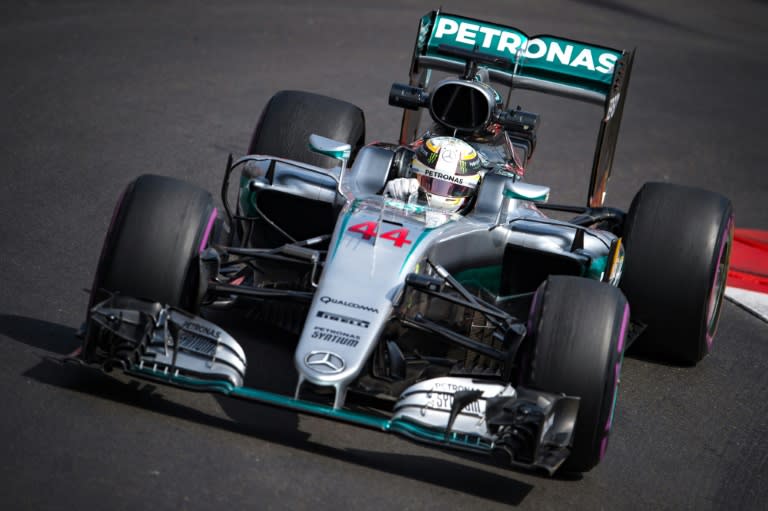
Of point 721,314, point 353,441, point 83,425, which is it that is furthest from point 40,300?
point 721,314

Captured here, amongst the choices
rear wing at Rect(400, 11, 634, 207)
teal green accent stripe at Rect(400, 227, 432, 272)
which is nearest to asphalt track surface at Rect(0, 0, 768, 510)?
teal green accent stripe at Rect(400, 227, 432, 272)

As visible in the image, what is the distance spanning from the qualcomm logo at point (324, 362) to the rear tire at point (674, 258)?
2.44m

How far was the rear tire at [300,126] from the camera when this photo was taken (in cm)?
797

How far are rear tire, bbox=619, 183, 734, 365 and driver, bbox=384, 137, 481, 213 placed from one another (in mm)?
1066

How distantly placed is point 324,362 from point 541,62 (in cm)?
391

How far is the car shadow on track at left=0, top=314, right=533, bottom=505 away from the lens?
5.54m

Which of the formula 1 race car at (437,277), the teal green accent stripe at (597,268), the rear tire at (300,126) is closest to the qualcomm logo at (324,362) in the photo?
the formula 1 race car at (437,277)

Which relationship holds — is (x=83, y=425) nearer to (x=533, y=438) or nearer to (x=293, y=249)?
(x=293, y=249)

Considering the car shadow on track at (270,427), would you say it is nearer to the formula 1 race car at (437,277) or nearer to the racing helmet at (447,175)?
the formula 1 race car at (437,277)

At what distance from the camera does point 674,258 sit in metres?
7.15

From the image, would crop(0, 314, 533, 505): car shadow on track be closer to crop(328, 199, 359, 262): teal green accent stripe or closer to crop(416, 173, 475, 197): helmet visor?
crop(328, 199, 359, 262): teal green accent stripe

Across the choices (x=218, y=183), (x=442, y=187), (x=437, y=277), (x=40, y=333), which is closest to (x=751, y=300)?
(x=442, y=187)

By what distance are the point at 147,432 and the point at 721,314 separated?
476 centimetres

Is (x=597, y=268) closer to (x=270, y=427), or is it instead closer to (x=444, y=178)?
(x=444, y=178)
